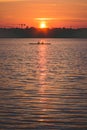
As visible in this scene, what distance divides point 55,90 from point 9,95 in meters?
3.88

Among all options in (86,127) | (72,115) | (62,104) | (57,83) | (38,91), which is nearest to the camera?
(86,127)

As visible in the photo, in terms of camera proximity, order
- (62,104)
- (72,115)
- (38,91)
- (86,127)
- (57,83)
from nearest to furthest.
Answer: (86,127)
(72,115)
(62,104)
(38,91)
(57,83)

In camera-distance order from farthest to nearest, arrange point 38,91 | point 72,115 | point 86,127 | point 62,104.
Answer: point 38,91 → point 62,104 → point 72,115 → point 86,127

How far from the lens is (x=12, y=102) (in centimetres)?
2464

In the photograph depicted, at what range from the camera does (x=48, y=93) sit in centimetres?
2891

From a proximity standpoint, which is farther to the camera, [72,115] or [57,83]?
[57,83]

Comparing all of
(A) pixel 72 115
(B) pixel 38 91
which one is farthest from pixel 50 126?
(B) pixel 38 91

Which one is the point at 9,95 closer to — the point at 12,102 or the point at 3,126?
the point at 12,102

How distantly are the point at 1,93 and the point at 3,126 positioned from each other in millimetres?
10939

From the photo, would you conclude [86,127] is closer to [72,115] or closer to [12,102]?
[72,115]

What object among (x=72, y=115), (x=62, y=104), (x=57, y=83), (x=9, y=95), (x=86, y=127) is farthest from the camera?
(x=57, y=83)

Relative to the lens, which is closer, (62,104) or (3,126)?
(3,126)

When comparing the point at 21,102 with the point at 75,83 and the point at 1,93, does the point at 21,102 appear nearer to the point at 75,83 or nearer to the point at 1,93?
the point at 1,93

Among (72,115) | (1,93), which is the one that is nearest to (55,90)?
(1,93)
